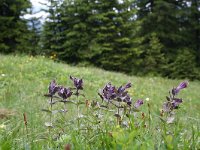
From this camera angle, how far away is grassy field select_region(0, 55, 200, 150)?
233 cm

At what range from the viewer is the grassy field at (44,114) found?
91.7 inches

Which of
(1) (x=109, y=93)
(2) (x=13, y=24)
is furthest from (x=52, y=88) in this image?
(2) (x=13, y=24)

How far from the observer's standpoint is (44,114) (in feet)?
19.0

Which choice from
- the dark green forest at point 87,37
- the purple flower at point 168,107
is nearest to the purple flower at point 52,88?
the purple flower at point 168,107

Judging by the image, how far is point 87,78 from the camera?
11922 mm

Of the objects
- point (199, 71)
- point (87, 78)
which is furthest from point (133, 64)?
point (87, 78)

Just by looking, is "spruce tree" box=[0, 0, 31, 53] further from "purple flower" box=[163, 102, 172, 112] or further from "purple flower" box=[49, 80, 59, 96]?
"purple flower" box=[163, 102, 172, 112]

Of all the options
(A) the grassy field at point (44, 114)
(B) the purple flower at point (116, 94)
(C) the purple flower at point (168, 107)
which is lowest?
(A) the grassy field at point (44, 114)

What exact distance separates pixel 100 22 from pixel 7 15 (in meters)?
5.96

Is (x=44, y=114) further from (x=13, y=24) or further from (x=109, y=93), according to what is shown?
(x=13, y=24)

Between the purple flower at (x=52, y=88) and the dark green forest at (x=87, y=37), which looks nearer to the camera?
the purple flower at (x=52, y=88)

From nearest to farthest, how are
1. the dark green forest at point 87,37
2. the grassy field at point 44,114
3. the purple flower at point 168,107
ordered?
the grassy field at point 44,114
the purple flower at point 168,107
the dark green forest at point 87,37

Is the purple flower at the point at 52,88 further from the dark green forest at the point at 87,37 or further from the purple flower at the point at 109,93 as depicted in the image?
the dark green forest at the point at 87,37

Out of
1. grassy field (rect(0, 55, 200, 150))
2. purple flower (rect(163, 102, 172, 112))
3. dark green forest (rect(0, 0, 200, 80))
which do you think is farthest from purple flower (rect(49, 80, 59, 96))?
dark green forest (rect(0, 0, 200, 80))
